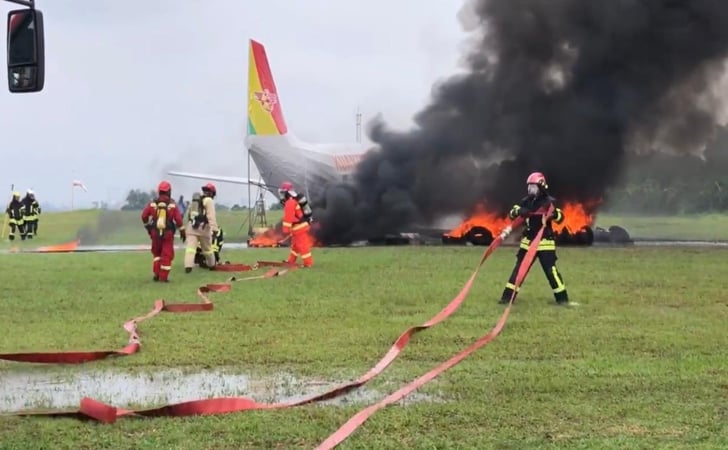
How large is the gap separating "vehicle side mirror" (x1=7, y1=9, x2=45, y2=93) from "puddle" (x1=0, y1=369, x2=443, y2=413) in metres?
2.25

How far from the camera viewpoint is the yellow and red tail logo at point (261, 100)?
29938mm

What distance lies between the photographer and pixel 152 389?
248 inches

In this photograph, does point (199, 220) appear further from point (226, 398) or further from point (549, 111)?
point (549, 111)

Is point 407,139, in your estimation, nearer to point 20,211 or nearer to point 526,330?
point 20,211

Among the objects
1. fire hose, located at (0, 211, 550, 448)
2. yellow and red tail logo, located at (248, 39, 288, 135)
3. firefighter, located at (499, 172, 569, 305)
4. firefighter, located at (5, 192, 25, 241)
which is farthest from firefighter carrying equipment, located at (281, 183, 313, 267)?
firefighter, located at (5, 192, 25, 241)

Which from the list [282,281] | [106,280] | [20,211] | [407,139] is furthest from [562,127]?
[20,211]

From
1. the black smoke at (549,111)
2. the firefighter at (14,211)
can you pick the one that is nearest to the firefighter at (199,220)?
the black smoke at (549,111)

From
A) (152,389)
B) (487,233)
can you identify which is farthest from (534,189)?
(487,233)

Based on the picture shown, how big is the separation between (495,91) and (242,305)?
16.1 metres

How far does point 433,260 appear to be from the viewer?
58.0 ft

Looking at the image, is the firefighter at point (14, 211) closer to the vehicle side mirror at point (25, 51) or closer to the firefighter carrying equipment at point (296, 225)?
the firefighter carrying equipment at point (296, 225)

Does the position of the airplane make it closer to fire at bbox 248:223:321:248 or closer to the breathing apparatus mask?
fire at bbox 248:223:321:248

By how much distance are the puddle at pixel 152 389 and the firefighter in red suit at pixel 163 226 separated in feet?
22.6

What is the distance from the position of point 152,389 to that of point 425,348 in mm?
2652
